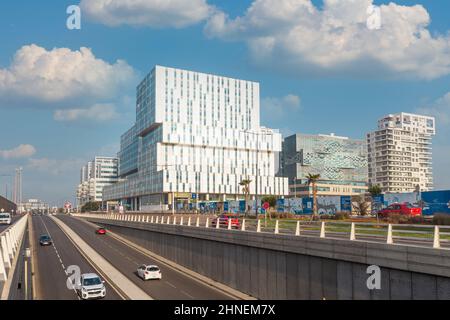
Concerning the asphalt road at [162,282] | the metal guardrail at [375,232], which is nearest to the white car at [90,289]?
the asphalt road at [162,282]

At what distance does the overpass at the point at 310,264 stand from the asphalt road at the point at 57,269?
893cm

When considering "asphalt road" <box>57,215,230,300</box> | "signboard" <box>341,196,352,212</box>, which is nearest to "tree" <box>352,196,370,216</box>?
"signboard" <box>341,196,352,212</box>

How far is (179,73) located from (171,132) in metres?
23.7

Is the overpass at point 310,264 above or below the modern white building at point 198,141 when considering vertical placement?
below

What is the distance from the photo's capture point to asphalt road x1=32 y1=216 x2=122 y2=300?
103 ft

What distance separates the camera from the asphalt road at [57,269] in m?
31.2

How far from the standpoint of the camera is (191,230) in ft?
142

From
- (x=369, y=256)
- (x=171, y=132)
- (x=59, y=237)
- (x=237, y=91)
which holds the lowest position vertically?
(x=59, y=237)

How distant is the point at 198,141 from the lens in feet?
539

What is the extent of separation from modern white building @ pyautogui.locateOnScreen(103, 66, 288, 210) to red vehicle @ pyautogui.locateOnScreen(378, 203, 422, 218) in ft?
337

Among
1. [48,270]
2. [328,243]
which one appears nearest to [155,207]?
[48,270]

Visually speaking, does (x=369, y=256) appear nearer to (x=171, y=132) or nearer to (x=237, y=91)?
(x=171, y=132)

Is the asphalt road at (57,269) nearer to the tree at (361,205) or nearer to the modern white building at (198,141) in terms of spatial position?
the tree at (361,205)

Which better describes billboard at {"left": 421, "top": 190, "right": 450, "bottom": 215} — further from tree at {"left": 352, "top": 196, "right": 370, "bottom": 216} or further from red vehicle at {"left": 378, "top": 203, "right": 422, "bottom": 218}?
tree at {"left": 352, "top": 196, "right": 370, "bottom": 216}
